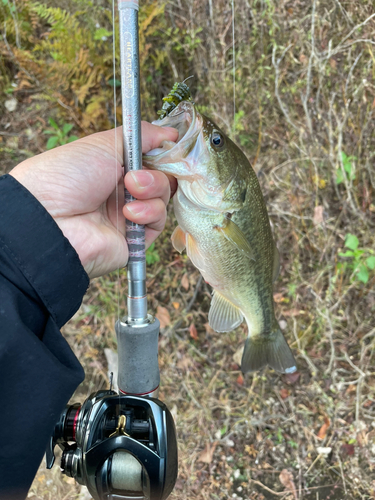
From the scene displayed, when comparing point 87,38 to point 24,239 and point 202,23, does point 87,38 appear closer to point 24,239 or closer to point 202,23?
point 202,23

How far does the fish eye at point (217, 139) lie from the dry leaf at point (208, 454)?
2590 mm

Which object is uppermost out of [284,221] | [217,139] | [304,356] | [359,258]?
[217,139]

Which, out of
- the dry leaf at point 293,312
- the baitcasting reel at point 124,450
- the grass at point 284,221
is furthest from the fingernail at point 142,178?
the dry leaf at point 293,312

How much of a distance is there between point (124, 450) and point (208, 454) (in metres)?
2.16

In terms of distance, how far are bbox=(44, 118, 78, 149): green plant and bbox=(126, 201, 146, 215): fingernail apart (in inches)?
80.4

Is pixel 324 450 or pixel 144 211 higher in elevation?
pixel 144 211

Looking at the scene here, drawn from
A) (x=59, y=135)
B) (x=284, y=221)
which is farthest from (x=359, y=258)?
(x=59, y=135)

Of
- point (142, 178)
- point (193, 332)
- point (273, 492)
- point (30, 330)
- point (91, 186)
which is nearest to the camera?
point (30, 330)

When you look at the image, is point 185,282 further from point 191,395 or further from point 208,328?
point 191,395

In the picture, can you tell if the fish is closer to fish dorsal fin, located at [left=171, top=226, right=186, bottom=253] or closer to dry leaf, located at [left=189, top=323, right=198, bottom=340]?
fish dorsal fin, located at [left=171, top=226, right=186, bottom=253]

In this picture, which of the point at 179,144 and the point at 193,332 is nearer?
the point at 179,144

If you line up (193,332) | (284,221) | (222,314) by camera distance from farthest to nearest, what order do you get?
(193,332) < (284,221) < (222,314)

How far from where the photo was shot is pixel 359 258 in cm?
286

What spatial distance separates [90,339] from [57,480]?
3.88 ft
